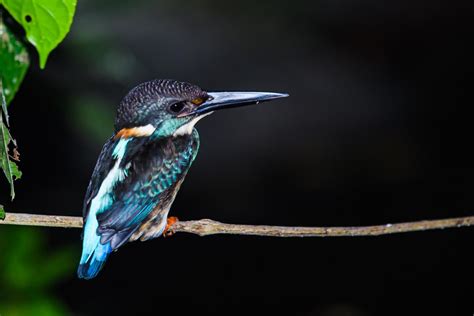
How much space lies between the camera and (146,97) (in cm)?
285

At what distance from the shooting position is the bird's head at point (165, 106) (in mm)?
2857

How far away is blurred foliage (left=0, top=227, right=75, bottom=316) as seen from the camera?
124 inches

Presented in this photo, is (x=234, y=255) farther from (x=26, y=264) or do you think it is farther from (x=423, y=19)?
(x=423, y=19)

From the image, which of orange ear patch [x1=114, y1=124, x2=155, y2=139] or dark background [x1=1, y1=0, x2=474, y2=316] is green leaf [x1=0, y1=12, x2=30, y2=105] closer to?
orange ear patch [x1=114, y1=124, x2=155, y2=139]

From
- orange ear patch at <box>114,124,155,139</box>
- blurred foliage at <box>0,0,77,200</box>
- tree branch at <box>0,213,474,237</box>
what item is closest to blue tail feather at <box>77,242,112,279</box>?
tree branch at <box>0,213,474,237</box>

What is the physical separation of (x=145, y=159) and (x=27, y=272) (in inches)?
33.3

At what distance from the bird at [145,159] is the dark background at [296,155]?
1.93ft

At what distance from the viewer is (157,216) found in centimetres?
296

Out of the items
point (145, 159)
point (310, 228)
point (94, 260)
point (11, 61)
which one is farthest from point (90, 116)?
point (310, 228)

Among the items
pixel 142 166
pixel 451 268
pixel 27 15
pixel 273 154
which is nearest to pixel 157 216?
pixel 142 166

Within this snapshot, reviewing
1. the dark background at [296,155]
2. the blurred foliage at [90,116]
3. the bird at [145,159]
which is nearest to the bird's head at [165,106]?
the bird at [145,159]

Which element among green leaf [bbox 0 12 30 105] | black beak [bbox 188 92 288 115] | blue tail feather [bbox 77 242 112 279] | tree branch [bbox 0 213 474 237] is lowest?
blue tail feather [bbox 77 242 112 279]

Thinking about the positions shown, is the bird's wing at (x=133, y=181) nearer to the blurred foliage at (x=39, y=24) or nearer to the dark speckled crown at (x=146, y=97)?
the dark speckled crown at (x=146, y=97)

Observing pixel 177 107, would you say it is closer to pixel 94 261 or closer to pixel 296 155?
pixel 94 261
